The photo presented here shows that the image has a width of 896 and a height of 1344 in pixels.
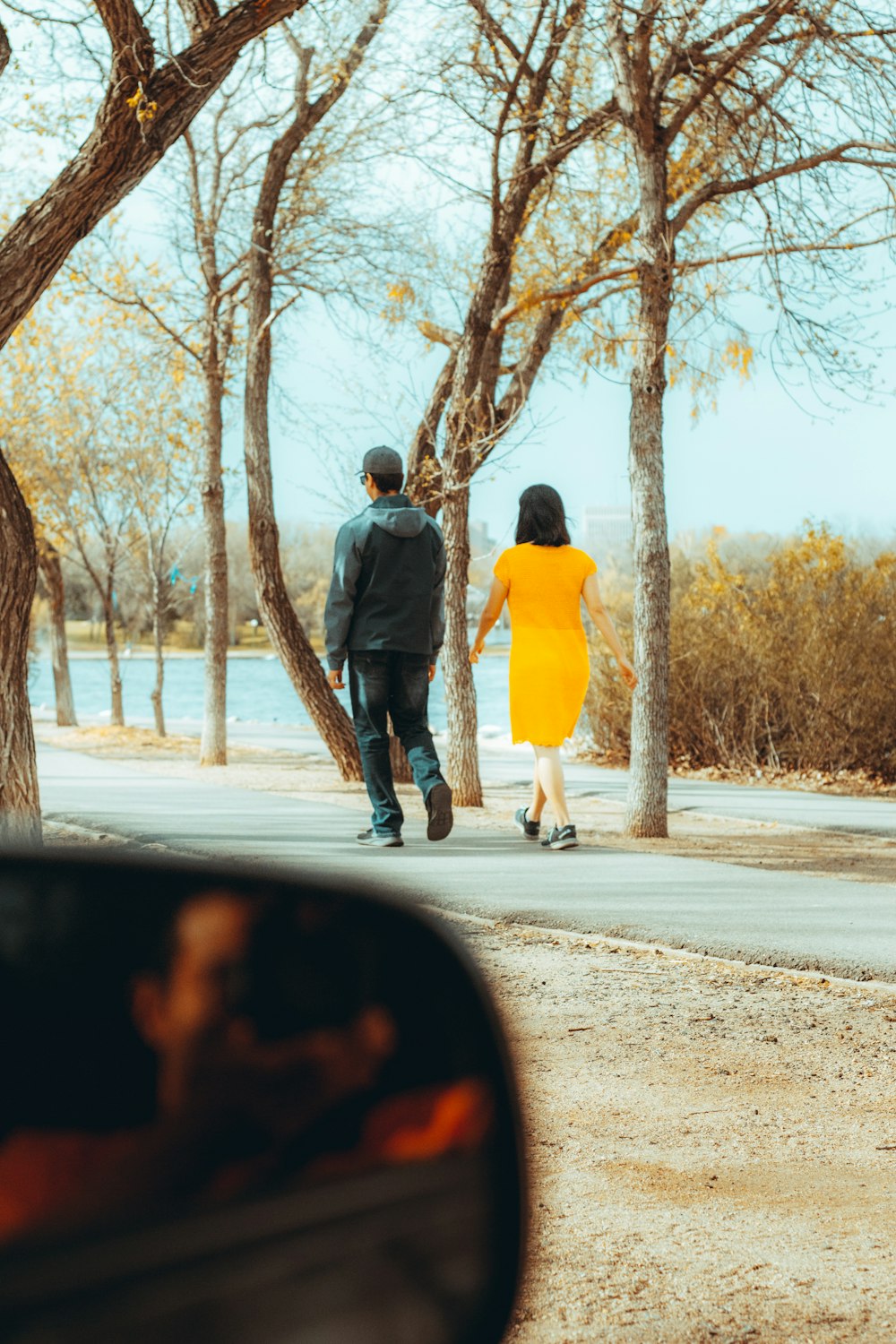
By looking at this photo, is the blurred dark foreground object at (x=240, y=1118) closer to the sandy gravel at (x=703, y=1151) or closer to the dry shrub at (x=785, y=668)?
the sandy gravel at (x=703, y=1151)

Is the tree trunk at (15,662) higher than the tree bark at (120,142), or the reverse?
the tree bark at (120,142)

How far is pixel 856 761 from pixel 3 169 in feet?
38.2

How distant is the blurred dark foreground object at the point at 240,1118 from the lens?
3.54ft

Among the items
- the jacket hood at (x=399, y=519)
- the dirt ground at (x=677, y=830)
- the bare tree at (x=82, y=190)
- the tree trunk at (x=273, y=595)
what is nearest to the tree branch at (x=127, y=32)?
the bare tree at (x=82, y=190)

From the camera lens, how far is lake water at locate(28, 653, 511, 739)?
3672cm

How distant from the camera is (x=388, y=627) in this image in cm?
854

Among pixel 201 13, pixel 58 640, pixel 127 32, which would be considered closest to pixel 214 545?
pixel 201 13

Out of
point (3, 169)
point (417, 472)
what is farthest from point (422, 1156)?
point (3, 169)

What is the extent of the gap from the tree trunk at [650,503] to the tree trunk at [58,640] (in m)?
19.4

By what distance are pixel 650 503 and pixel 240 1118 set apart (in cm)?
905

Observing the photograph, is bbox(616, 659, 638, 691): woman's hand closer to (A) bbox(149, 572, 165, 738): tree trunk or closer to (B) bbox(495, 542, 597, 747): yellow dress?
(B) bbox(495, 542, 597, 747): yellow dress

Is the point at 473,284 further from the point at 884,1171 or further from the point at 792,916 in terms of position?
the point at 884,1171

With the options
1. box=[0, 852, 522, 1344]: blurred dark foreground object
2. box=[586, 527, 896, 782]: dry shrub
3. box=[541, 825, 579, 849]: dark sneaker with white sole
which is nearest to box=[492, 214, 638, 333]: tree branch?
box=[541, 825, 579, 849]: dark sneaker with white sole

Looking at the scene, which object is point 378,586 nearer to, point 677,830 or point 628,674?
point 628,674
